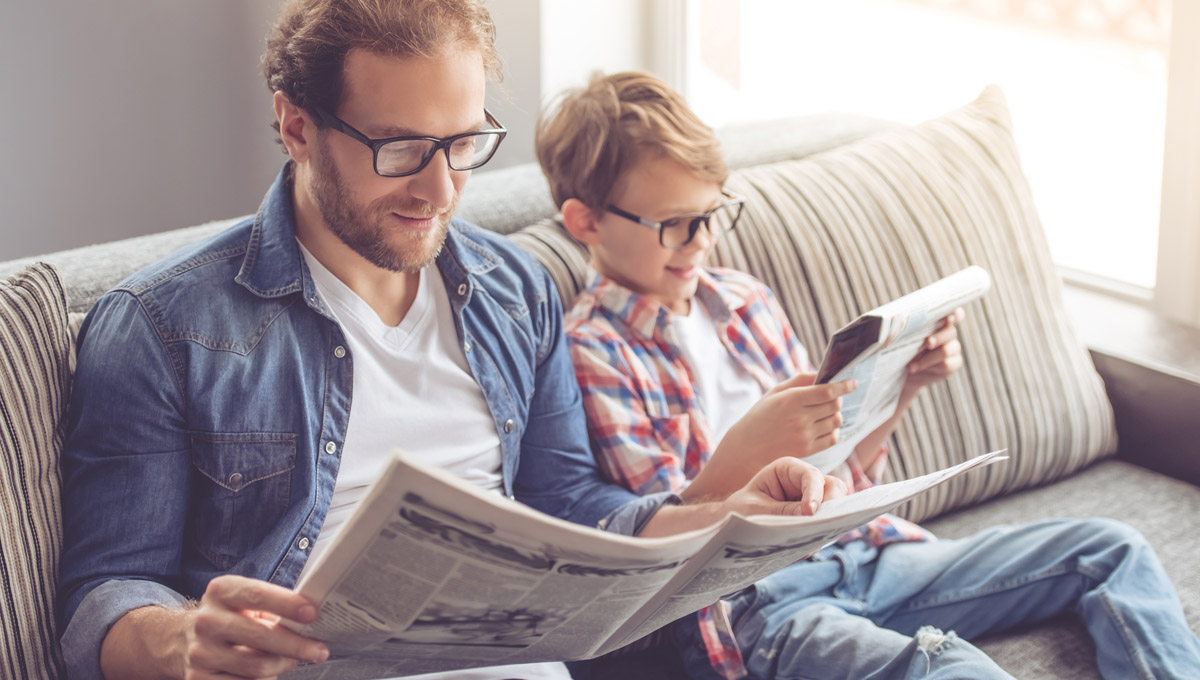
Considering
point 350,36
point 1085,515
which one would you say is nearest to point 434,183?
point 350,36

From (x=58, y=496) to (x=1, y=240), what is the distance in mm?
1420

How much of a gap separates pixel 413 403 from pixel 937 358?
0.73 meters

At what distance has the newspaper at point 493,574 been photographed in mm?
725

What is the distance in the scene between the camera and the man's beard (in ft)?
3.94

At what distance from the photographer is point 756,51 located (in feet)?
10.5

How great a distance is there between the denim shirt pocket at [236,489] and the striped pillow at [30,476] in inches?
5.6

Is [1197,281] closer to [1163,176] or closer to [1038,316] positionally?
[1163,176]

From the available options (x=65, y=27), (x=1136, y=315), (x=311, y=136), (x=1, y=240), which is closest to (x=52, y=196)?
(x=1, y=240)

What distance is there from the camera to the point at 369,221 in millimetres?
1201

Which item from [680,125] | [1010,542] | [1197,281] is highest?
[680,125]

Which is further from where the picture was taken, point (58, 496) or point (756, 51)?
point (756, 51)

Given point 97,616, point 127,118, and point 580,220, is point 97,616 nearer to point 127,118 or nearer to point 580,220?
point 580,220

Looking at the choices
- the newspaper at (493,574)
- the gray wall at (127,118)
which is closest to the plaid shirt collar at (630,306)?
the newspaper at (493,574)

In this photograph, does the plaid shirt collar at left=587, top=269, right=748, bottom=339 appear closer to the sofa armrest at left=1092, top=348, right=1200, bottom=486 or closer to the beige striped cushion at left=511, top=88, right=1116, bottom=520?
the beige striped cushion at left=511, top=88, right=1116, bottom=520
